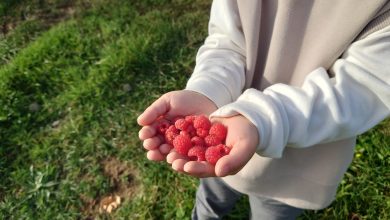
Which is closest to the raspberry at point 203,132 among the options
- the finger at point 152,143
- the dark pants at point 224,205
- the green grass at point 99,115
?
the finger at point 152,143

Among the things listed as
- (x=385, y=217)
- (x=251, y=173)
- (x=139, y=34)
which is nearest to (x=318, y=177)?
(x=251, y=173)

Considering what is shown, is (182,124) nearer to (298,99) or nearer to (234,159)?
(234,159)

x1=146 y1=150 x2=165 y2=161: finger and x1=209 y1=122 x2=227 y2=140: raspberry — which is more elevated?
x1=209 y1=122 x2=227 y2=140: raspberry

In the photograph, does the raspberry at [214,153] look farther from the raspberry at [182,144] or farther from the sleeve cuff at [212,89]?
the sleeve cuff at [212,89]

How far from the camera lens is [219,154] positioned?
1009 millimetres

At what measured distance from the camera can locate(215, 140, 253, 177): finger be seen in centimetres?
96

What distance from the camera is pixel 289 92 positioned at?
1.08m

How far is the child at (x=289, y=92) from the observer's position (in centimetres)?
101

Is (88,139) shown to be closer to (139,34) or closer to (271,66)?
(139,34)

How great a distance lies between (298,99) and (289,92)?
1.3 inches

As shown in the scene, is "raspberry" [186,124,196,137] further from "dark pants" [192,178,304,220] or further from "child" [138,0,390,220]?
"dark pants" [192,178,304,220]

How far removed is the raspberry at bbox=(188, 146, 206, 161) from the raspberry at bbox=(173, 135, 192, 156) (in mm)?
12

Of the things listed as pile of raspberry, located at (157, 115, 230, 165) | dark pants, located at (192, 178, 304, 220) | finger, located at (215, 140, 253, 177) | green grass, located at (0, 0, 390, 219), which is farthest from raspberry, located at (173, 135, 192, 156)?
green grass, located at (0, 0, 390, 219)

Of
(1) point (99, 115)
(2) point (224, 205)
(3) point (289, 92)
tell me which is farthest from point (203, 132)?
(1) point (99, 115)
